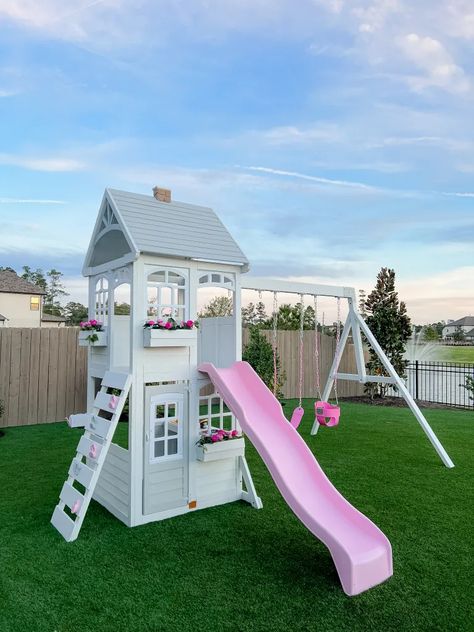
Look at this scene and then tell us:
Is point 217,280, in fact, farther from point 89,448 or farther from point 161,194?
point 89,448

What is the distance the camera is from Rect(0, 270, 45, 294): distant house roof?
3169 cm

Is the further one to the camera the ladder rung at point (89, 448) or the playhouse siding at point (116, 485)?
the playhouse siding at point (116, 485)

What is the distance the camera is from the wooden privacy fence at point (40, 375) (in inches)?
347

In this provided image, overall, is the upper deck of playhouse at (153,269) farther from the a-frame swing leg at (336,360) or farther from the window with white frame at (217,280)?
the a-frame swing leg at (336,360)

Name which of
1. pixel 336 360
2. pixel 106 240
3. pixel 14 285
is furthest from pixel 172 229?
pixel 14 285

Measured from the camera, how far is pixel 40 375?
9180 mm

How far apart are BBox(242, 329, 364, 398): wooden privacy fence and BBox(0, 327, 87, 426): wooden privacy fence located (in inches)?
177

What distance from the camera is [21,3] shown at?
6328 millimetres

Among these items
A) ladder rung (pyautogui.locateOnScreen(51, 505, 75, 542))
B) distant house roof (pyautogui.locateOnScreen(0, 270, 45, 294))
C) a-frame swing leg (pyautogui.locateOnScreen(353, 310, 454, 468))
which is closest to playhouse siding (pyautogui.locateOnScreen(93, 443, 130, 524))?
ladder rung (pyautogui.locateOnScreen(51, 505, 75, 542))

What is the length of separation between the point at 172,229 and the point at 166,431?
90.7 inches

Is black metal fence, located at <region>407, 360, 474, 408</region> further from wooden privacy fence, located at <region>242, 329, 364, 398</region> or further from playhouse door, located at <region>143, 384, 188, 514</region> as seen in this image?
playhouse door, located at <region>143, 384, 188, 514</region>

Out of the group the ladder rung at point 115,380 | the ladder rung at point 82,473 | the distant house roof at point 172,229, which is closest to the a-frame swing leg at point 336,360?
the distant house roof at point 172,229

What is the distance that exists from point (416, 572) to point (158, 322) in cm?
319

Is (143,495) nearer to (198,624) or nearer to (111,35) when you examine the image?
(198,624)
